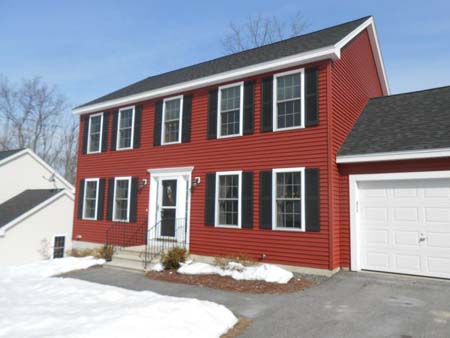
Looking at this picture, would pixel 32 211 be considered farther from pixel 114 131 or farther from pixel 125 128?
pixel 125 128

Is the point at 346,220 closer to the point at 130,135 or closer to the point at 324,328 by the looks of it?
the point at 324,328

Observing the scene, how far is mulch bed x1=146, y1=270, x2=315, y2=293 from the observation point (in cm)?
744

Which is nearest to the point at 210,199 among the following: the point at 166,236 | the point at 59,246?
the point at 166,236

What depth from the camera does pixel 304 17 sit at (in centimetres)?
2480

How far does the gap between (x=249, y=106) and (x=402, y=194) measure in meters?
4.62

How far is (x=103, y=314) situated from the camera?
5.52 m

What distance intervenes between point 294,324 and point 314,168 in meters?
4.34

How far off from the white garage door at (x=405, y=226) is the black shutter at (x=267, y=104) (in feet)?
9.54

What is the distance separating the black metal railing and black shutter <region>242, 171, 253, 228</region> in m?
2.33

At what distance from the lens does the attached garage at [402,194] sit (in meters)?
7.87

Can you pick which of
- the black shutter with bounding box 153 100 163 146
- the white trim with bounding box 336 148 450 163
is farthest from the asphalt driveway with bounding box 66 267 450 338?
the black shutter with bounding box 153 100 163 146

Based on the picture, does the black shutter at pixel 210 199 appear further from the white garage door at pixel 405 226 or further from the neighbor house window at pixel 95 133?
the neighbor house window at pixel 95 133

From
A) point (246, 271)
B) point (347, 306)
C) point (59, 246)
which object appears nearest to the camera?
point (347, 306)

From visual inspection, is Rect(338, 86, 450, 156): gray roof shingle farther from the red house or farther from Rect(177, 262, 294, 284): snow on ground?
Rect(177, 262, 294, 284): snow on ground
